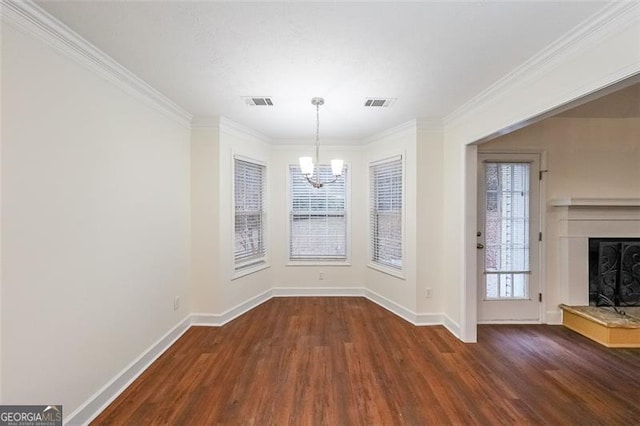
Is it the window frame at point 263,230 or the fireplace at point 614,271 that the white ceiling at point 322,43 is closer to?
the window frame at point 263,230

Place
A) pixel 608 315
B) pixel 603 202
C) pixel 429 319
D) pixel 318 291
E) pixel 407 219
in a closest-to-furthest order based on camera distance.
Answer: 1. pixel 608 315
2. pixel 603 202
3. pixel 429 319
4. pixel 407 219
5. pixel 318 291

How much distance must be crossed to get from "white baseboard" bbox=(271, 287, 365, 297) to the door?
1860 millimetres

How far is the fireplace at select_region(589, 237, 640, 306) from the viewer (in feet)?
11.2

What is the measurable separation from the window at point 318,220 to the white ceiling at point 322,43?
196 cm

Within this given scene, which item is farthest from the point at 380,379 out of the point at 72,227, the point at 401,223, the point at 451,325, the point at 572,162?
the point at 572,162

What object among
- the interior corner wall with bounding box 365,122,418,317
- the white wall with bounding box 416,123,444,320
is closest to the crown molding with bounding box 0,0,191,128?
the interior corner wall with bounding box 365,122,418,317

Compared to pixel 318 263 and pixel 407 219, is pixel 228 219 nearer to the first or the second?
pixel 318 263

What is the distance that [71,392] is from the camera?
1.83 m

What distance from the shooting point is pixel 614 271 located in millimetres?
3463

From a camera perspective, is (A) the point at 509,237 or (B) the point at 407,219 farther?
(B) the point at 407,219

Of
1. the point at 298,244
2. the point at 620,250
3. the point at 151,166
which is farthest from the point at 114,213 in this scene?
the point at 620,250

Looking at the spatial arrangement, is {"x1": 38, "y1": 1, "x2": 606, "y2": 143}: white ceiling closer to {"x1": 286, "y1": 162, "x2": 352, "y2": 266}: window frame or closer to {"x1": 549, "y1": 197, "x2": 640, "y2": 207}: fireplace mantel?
{"x1": 286, "y1": 162, "x2": 352, "y2": 266}: window frame

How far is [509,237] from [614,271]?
4.34ft

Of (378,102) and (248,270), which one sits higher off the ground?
(378,102)
